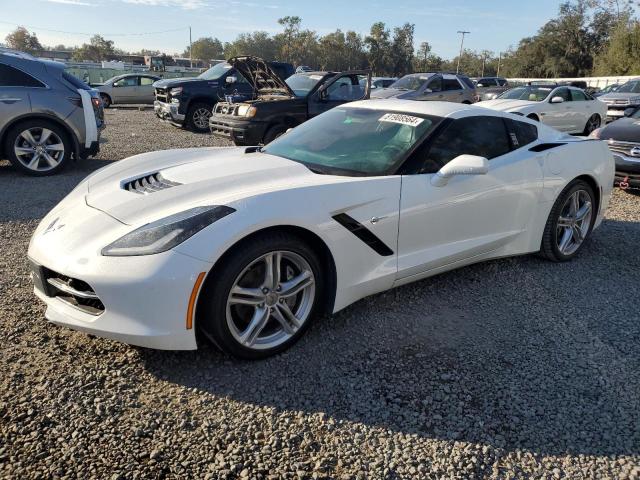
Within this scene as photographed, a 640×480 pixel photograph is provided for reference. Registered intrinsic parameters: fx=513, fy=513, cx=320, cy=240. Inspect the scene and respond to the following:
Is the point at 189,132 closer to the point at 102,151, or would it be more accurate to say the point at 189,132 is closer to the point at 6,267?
the point at 102,151

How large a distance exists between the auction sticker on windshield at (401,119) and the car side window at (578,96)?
1173 centimetres

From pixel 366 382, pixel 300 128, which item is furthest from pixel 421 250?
pixel 300 128

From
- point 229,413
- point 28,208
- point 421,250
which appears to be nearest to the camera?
point 229,413

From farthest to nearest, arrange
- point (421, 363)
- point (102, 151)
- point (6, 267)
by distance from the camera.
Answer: point (102, 151) → point (6, 267) → point (421, 363)

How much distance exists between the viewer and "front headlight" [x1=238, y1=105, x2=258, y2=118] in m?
9.34

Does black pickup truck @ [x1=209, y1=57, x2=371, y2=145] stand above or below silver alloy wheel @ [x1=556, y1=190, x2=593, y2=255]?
above

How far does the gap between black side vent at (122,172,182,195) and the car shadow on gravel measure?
961mm

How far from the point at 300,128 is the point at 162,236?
197 cm

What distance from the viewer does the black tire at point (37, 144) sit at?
706 centimetres

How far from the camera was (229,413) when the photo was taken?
7.86 feet

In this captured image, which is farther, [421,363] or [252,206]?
[421,363]

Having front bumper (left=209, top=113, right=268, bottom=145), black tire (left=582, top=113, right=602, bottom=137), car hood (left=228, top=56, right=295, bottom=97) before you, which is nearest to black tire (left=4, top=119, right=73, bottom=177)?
front bumper (left=209, top=113, right=268, bottom=145)

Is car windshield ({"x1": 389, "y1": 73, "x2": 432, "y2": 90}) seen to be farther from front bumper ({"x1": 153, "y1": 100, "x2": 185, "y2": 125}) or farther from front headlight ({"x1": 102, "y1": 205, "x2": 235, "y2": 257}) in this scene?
front headlight ({"x1": 102, "y1": 205, "x2": 235, "y2": 257})

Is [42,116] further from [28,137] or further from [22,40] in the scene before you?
[22,40]
